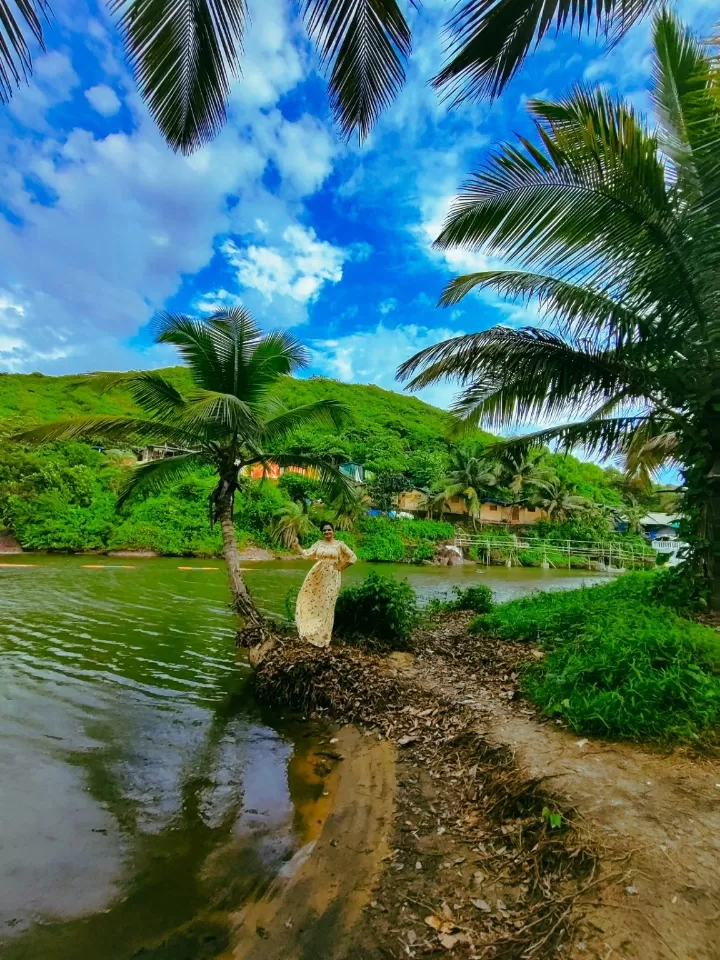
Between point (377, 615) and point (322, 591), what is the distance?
1.29 metres

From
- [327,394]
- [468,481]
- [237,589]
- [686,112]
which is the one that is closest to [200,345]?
[237,589]

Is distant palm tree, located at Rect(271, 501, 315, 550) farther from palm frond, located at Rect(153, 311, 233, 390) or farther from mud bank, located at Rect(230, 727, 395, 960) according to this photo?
mud bank, located at Rect(230, 727, 395, 960)

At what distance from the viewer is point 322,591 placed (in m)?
7.11

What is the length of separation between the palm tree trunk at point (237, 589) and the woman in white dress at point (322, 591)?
85 cm

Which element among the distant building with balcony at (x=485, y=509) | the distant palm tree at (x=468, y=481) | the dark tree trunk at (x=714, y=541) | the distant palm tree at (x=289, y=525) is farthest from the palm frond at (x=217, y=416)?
the distant building with balcony at (x=485, y=509)

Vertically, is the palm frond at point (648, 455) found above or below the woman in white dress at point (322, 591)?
above

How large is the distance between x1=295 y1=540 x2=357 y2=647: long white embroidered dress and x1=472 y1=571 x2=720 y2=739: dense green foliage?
289cm

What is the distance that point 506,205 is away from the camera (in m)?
5.94

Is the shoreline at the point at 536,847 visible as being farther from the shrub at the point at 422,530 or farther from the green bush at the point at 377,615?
the shrub at the point at 422,530

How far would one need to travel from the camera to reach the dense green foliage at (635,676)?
3.85 metres

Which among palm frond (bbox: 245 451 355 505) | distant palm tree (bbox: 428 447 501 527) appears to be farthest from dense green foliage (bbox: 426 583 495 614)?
distant palm tree (bbox: 428 447 501 527)

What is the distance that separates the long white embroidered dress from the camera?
7.09 meters

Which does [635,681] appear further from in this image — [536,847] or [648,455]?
[648,455]

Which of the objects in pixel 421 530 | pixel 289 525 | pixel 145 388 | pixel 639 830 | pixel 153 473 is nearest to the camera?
pixel 639 830
